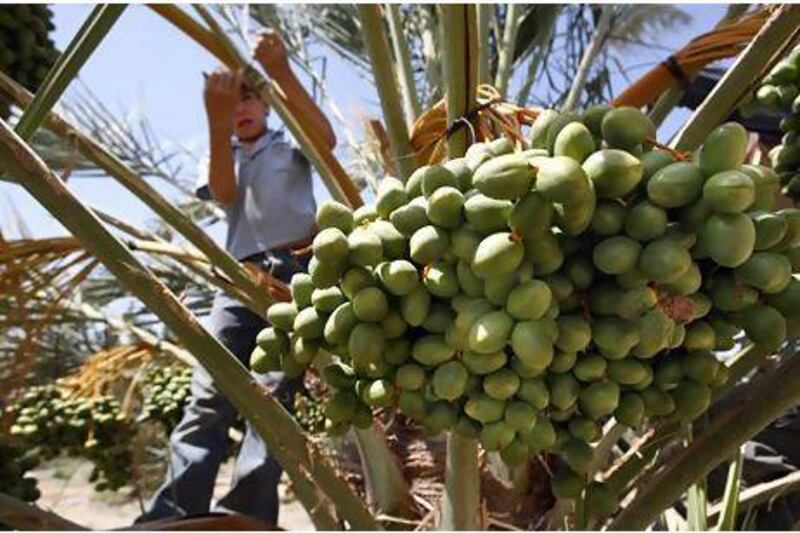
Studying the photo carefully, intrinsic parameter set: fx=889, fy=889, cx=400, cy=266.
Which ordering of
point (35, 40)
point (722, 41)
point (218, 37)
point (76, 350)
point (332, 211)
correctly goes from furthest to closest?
point (76, 350) < point (218, 37) < point (35, 40) < point (722, 41) < point (332, 211)

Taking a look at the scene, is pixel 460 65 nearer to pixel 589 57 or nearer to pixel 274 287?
pixel 274 287

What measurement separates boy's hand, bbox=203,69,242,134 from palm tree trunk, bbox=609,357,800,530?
1.07 m

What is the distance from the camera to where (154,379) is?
298cm

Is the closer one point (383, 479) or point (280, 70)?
point (383, 479)

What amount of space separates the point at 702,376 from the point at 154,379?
2.54m

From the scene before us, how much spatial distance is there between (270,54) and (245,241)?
486 mm

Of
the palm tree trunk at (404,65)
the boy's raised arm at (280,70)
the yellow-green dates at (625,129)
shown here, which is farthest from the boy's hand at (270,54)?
the yellow-green dates at (625,129)

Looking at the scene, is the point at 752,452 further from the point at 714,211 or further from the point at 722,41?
the point at 714,211

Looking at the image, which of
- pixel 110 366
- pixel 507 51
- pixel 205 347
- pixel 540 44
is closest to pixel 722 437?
pixel 205 347

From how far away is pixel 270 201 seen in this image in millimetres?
1966

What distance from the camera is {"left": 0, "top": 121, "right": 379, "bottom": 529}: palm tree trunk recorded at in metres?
0.82

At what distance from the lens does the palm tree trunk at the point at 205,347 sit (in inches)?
32.3

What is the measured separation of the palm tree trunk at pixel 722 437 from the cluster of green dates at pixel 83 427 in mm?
1990

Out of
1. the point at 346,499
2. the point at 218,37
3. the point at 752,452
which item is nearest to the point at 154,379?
the point at 218,37
